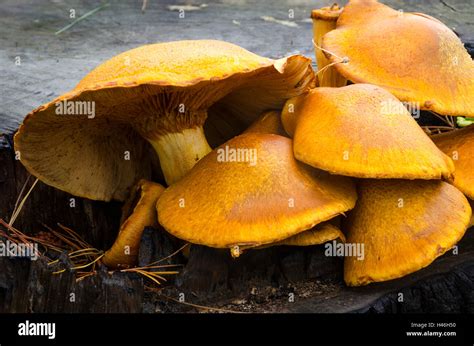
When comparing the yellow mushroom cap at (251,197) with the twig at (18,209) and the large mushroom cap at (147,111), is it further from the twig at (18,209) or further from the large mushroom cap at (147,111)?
the twig at (18,209)

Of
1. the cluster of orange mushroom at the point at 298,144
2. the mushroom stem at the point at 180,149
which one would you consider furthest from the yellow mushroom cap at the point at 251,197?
the mushroom stem at the point at 180,149

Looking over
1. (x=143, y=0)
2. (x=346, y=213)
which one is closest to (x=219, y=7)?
(x=143, y=0)

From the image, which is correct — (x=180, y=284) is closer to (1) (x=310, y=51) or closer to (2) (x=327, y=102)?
(2) (x=327, y=102)

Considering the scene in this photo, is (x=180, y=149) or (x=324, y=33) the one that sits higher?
(x=324, y=33)

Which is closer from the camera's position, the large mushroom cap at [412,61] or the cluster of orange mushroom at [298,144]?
the cluster of orange mushroom at [298,144]

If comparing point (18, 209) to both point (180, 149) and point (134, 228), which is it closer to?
point (134, 228)

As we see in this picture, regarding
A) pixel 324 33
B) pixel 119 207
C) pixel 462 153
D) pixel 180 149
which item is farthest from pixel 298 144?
pixel 119 207

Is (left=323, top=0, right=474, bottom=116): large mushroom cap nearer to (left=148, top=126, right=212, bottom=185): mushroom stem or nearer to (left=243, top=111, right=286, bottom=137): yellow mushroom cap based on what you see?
(left=243, top=111, right=286, bottom=137): yellow mushroom cap
